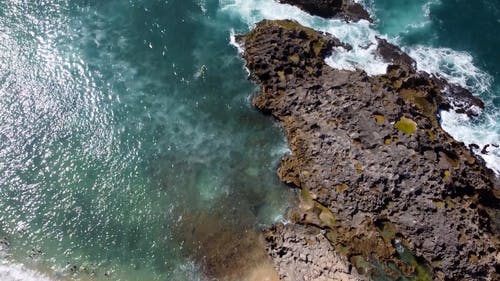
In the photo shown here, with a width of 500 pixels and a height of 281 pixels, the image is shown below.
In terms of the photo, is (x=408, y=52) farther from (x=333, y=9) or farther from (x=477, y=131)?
(x=477, y=131)

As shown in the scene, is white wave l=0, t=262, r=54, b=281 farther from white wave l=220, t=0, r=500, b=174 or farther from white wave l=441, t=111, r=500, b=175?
white wave l=441, t=111, r=500, b=175

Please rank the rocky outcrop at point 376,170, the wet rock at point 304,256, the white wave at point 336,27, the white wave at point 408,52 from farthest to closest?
the white wave at point 336,27 → the white wave at point 408,52 → the rocky outcrop at point 376,170 → the wet rock at point 304,256

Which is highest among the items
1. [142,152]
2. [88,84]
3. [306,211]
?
[88,84]

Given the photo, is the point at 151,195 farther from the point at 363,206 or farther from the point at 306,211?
the point at 363,206

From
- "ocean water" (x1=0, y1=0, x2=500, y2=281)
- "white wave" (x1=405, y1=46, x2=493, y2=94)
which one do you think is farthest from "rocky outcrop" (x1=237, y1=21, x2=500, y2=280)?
"ocean water" (x1=0, y1=0, x2=500, y2=281)

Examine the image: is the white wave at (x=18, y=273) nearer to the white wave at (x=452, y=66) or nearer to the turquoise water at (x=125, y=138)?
→ the turquoise water at (x=125, y=138)

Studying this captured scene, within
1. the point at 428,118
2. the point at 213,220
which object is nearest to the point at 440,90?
the point at 428,118

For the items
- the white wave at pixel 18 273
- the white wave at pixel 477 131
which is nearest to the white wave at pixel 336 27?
the white wave at pixel 477 131
